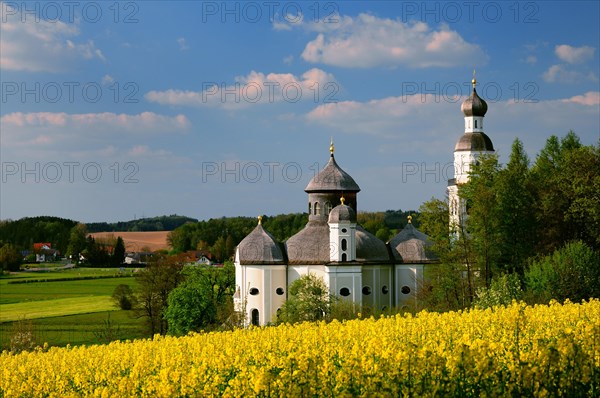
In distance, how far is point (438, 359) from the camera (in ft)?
48.4

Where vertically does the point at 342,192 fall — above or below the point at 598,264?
above

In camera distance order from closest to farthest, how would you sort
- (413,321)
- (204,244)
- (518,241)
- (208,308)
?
(413,321), (518,241), (208,308), (204,244)

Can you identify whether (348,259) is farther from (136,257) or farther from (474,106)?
(136,257)

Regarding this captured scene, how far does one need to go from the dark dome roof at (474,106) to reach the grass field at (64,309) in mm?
27803

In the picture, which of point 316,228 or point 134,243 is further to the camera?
point 134,243

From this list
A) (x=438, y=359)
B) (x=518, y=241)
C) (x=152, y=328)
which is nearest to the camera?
(x=438, y=359)

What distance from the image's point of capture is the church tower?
6003 cm

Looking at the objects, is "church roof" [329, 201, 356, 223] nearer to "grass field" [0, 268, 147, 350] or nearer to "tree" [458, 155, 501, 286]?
"tree" [458, 155, 501, 286]

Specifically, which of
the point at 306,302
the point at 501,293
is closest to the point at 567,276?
the point at 501,293

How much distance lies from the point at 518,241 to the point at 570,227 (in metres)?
4.53

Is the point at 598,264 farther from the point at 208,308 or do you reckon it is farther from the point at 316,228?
the point at 208,308

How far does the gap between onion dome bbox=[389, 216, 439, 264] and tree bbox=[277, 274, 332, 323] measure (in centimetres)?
709

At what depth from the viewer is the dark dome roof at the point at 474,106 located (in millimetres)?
61062

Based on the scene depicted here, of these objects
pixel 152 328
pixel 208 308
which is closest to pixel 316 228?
pixel 208 308
